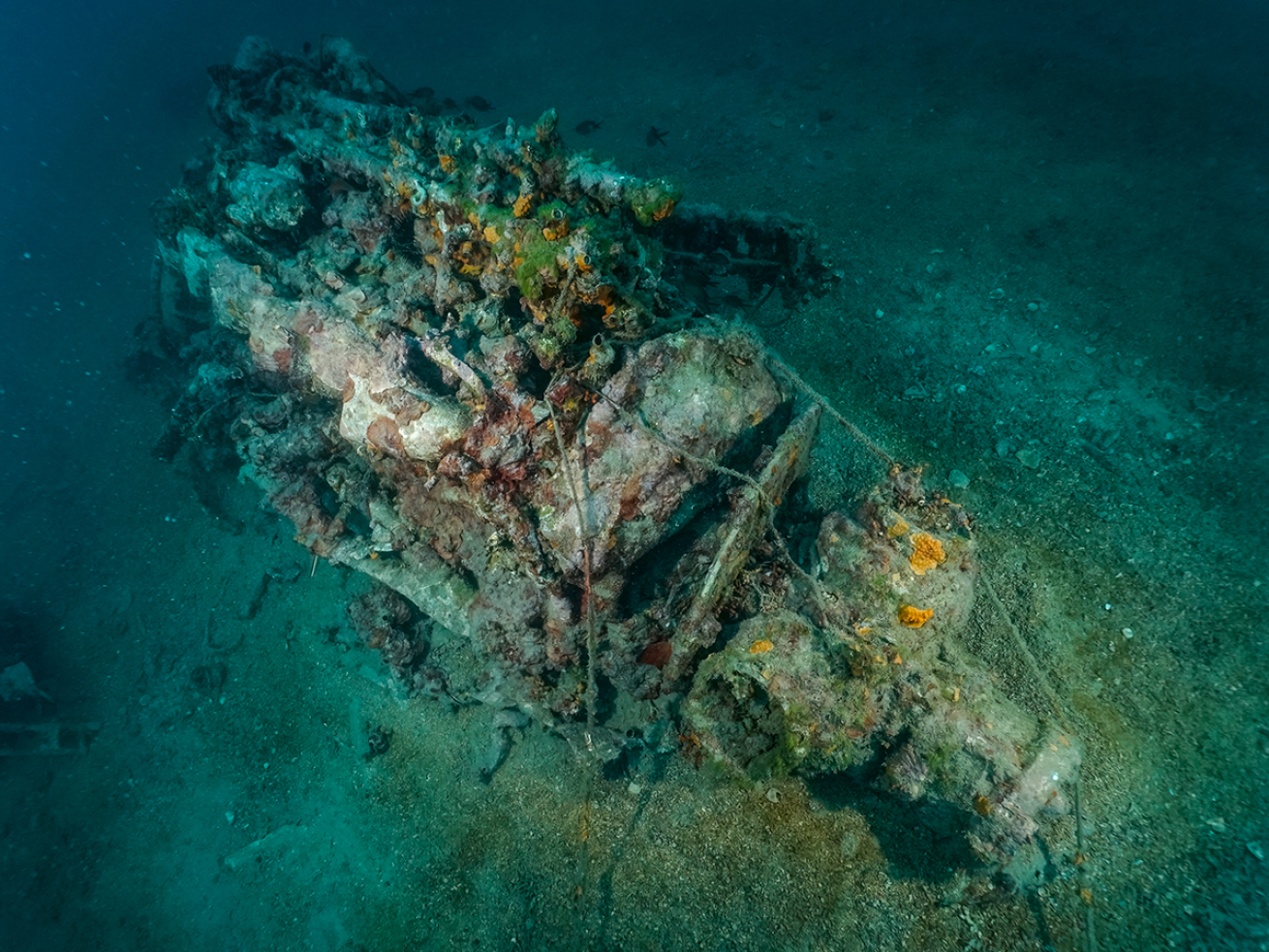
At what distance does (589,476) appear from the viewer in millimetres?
4527

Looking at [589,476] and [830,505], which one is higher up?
[589,476]

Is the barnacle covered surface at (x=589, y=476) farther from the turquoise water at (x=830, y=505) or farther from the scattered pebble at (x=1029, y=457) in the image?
the scattered pebble at (x=1029, y=457)

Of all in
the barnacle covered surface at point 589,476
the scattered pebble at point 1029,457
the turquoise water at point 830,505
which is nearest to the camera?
the barnacle covered surface at point 589,476

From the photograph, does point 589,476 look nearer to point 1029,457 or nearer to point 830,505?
point 830,505

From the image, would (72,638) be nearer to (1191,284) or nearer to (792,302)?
(792,302)

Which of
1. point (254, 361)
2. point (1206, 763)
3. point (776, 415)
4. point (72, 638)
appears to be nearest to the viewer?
point (1206, 763)

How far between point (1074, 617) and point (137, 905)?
34.6ft

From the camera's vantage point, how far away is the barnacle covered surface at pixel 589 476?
12.8ft

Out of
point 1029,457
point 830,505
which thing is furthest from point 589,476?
point 1029,457

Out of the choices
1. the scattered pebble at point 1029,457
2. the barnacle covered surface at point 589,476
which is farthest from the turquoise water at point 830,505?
the barnacle covered surface at point 589,476

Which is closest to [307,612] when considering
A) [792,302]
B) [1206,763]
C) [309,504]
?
[309,504]

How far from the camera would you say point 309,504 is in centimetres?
664

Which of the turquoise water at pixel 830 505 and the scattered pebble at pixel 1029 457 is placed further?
the scattered pebble at pixel 1029 457

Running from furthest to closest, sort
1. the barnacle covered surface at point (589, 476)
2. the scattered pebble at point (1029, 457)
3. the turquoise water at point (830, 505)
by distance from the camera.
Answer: the scattered pebble at point (1029, 457) < the turquoise water at point (830, 505) < the barnacle covered surface at point (589, 476)
